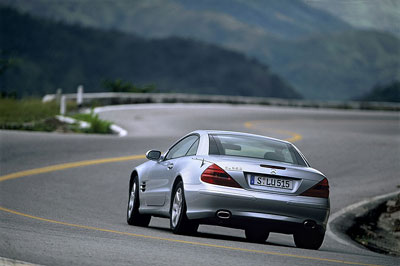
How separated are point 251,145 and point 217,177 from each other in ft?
3.27

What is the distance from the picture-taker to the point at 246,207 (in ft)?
30.9

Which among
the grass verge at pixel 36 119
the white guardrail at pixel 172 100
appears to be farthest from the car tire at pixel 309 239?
the white guardrail at pixel 172 100

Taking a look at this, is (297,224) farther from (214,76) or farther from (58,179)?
(214,76)

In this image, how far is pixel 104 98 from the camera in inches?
1560

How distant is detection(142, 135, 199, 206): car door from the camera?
415 inches

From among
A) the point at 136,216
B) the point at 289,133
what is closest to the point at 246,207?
the point at 136,216

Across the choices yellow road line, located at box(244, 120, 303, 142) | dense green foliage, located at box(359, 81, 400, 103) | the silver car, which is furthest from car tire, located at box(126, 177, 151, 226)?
dense green foliage, located at box(359, 81, 400, 103)

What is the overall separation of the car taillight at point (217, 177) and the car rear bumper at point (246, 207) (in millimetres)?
56

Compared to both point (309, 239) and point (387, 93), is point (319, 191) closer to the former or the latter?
point (309, 239)

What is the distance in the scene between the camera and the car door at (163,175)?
1055cm

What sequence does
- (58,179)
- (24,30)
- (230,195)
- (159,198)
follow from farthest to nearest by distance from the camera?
1. (24,30)
2. (58,179)
3. (159,198)
4. (230,195)

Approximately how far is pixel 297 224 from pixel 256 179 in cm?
71

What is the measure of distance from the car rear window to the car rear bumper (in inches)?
28.0

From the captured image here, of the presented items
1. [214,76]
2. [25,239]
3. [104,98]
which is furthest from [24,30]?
[25,239]
